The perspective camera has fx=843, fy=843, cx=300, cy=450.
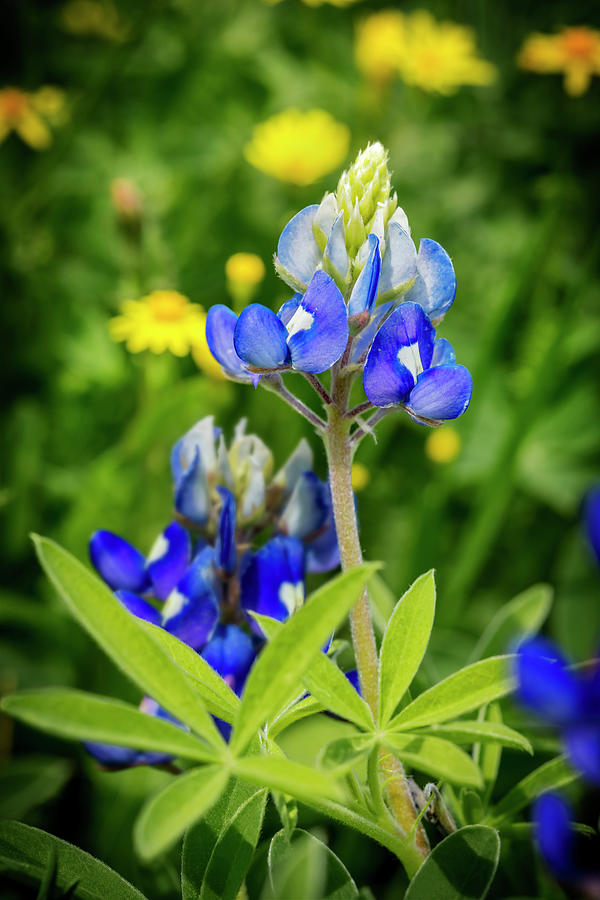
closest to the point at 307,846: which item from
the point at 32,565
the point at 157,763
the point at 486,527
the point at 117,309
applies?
the point at 157,763

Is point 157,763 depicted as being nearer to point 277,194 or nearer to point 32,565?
point 32,565

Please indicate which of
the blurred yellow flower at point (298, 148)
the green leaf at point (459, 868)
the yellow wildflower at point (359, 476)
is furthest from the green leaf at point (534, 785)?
the blurred yellow flower at point (298, 148)

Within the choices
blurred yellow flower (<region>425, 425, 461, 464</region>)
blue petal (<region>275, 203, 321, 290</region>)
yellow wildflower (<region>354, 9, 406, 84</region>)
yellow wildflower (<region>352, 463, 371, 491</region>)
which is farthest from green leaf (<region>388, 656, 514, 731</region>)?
yellow wildflower (<region>354, 9, 406, 84</region>)

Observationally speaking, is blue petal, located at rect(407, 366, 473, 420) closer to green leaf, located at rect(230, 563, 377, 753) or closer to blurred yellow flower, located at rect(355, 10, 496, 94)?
green leaf, located at rect(230, 563, 377, 753)

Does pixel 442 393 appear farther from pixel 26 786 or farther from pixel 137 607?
pixel 26 786

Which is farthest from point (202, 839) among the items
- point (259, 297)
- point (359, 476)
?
point (259, 297)
